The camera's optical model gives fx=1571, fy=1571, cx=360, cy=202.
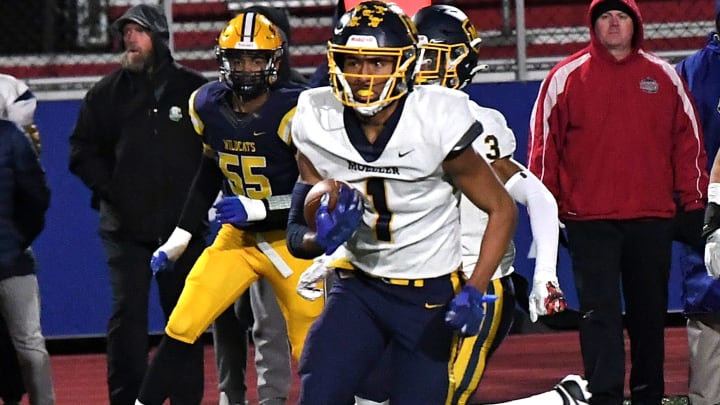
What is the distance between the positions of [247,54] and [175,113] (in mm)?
913

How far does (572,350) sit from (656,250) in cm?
223

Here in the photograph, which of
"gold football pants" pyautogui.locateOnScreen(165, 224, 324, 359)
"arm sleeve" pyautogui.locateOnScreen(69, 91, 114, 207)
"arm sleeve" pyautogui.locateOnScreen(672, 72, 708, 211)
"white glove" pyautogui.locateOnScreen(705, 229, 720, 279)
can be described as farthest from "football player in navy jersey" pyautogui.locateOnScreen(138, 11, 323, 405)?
"arm sleeve" pyautogui.locateOnScreen(672, 72, 708, 211)

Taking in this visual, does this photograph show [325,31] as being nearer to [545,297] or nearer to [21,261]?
[21,261]

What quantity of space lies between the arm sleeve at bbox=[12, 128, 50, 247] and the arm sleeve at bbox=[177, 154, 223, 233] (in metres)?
0.73

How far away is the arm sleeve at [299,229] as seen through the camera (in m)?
4.49

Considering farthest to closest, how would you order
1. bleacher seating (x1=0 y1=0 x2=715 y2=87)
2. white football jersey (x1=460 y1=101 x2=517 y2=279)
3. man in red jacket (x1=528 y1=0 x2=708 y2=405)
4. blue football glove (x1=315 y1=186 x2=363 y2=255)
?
bleacher seating (x1=0 y1=0 x2=715 y2=87)
man in red jacket (x1=528 y1=0 x2=708 y2=405)
white football jersey (x1=460 y1=101 x2=517 y2=279)
blue football glove (x1=315 y1=186 x2=363 y2=255)

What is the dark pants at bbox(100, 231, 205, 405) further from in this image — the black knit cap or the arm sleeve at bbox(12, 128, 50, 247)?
the black knit cap

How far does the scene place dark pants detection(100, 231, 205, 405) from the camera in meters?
6.61

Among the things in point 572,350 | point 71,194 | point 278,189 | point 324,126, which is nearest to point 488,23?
point 572,350

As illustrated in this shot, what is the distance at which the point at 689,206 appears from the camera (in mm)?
6539

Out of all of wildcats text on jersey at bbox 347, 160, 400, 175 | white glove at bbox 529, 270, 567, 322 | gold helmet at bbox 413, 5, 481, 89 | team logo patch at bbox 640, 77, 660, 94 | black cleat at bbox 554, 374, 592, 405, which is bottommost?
black cleat at bbox 554, 374, 592, 405

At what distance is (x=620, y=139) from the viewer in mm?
6465

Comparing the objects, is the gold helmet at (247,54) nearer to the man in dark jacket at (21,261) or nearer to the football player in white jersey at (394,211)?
the man in dark jacket at (21,261)

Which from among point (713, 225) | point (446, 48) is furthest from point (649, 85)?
point (446, 48)
